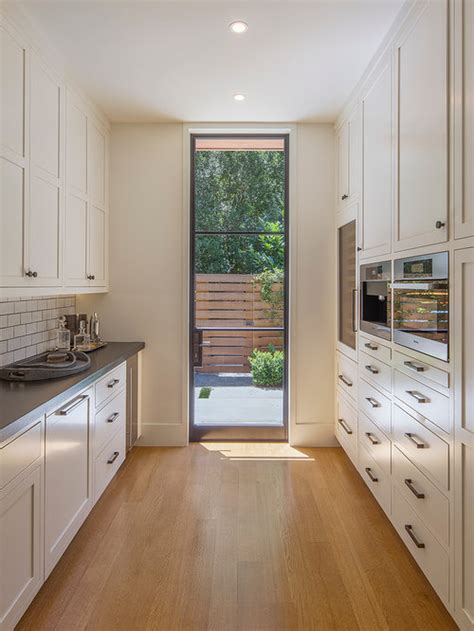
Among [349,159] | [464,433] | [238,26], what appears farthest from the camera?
[349,159]

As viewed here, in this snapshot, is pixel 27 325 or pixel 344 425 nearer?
pixel 27 325

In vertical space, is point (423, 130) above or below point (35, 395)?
above

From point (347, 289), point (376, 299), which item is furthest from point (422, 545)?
point (347, 289)

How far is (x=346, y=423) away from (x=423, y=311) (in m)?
1.56

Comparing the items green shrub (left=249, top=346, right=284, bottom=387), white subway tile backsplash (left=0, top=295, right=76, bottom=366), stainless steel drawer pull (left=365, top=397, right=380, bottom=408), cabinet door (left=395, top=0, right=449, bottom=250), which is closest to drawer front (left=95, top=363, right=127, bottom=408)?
white subway tile backsplash (left=0, top=295, right=76, bottom=366)

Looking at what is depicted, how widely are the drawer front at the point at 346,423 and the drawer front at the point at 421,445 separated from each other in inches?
31.8

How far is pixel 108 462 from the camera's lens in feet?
8.96

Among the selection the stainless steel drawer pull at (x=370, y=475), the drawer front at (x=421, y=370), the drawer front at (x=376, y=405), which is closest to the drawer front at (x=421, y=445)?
the drawer front at (x=376, y=405)

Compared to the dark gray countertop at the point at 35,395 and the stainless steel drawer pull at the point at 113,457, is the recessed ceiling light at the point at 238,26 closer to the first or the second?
the dark gray countertop at the point at 35,395

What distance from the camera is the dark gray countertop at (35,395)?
1.55 metres

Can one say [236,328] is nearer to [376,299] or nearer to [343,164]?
[376,299]

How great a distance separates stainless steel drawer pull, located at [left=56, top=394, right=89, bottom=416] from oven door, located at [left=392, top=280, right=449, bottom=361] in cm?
166

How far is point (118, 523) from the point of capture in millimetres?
2424

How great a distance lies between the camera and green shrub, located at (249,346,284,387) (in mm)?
3744
